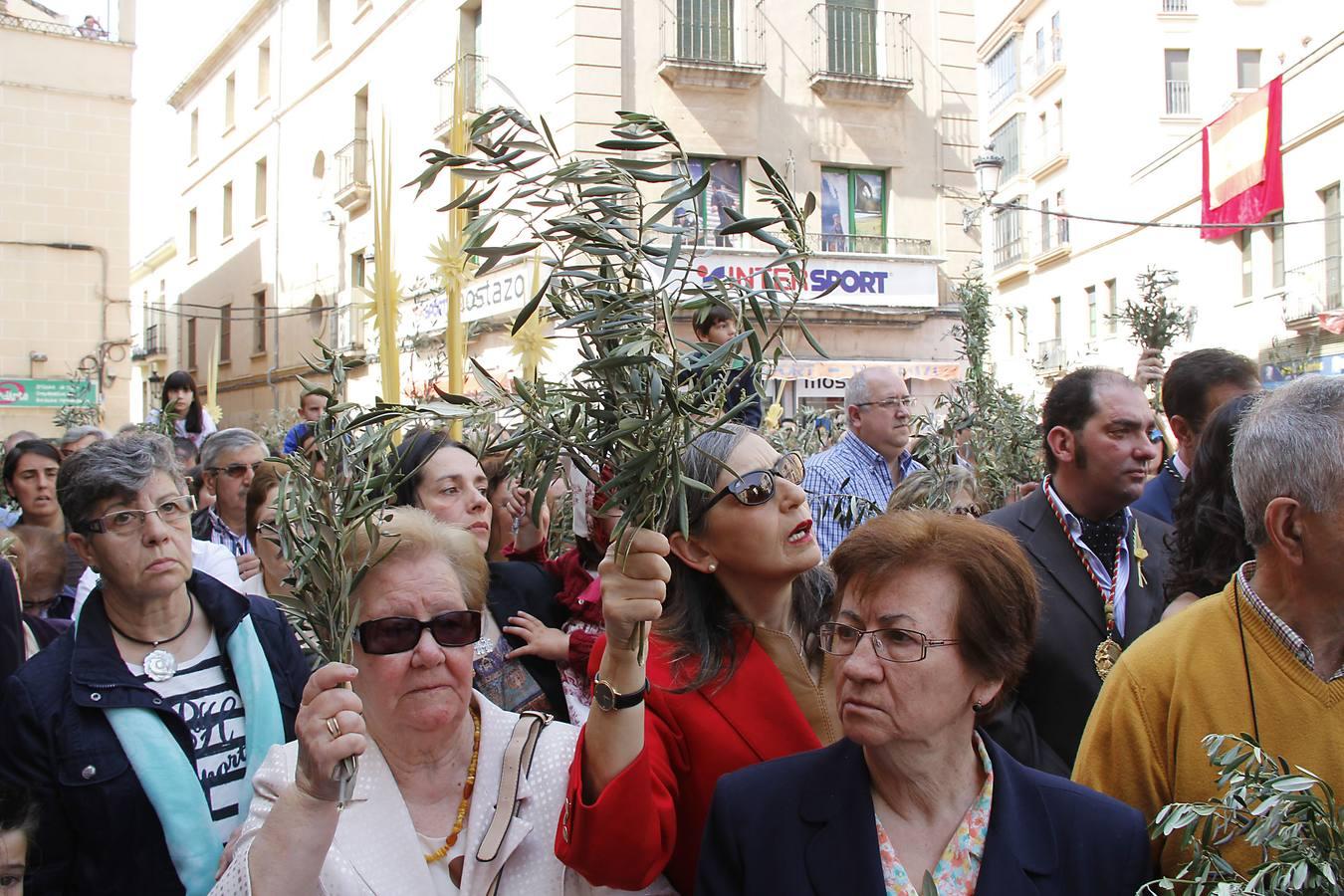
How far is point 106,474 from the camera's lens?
309cm

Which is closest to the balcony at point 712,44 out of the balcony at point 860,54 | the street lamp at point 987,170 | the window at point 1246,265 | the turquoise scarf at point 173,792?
the balcony at point 860,54

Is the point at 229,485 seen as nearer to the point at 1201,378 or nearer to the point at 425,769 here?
the point at 425,769

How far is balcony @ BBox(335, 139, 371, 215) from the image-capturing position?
21828 millimetres

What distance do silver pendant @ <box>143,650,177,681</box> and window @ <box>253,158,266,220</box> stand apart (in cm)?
2697

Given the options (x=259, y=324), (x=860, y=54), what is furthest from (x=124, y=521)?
(x=259, y=324)

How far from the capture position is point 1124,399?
364cm

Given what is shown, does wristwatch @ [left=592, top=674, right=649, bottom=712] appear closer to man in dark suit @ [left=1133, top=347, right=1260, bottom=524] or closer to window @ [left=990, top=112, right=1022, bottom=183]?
man in dark suit @ [left=1133, top=347, right=1260, bottom=524]

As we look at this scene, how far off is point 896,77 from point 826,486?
14.5 metres

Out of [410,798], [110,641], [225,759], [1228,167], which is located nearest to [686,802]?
[410,798]

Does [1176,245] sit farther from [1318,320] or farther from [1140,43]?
[1140,43]

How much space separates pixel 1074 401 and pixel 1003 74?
4360 cm

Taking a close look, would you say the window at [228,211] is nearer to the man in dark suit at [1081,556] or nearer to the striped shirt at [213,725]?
the striped shirt at [213,725]

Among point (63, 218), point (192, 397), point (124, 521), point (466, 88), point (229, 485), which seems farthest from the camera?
point (63, 218)

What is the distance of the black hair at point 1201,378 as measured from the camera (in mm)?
4152
